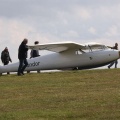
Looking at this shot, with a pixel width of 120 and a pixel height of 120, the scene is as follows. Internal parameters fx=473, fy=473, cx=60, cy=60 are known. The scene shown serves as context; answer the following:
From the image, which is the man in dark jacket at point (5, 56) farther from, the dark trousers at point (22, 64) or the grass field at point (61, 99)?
the grass field at point (61, 99)

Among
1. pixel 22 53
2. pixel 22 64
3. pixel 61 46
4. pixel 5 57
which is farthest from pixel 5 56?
pixel 22 53

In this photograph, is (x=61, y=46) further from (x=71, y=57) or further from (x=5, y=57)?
(x=5, y=57)

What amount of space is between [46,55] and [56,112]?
1530cm

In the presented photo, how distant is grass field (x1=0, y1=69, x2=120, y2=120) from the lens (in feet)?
38.7

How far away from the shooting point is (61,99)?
555 inches

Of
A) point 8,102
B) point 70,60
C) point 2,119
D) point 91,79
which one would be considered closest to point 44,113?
point 2,119

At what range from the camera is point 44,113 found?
1205 cm

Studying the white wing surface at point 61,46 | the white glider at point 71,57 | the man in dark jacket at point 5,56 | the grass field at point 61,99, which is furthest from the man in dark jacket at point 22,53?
the grass field at point 61,99

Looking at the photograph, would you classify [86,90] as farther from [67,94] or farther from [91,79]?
[91,79]

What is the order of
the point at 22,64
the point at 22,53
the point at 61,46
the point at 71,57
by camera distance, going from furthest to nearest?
the point at 71,57 → the point at 61,46 → the point at 22,64 → the point at 22,53

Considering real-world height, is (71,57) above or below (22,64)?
above

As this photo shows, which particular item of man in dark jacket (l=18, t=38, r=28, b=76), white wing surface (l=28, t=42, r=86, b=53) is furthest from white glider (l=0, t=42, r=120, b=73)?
man in dark jacket (l=18, t=38, r=28, b=76)

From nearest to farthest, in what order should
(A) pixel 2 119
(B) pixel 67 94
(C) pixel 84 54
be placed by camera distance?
1. (A) pixel 2 119
2. (B) pixel 67 94
3. (C) pixel 84 54

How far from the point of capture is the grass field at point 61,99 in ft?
38.7
